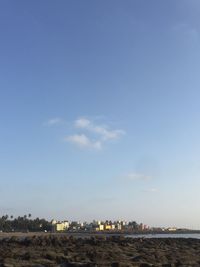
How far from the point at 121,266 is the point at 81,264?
263 cm

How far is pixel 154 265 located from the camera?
1261 inches

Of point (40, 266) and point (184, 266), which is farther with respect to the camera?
point (184, 266)

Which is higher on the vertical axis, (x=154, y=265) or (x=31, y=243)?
(x=31, y=243)

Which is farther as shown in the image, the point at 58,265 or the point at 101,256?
the point at 101,256

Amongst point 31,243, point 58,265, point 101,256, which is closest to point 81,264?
point 58,265

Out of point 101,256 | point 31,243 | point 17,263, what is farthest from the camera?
point 31,243

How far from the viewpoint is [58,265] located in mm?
30828

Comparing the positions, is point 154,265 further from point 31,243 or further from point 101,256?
point 31,243

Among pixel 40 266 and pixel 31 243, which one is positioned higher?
pixel 31 243

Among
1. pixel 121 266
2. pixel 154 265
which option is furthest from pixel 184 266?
pixel 121 266

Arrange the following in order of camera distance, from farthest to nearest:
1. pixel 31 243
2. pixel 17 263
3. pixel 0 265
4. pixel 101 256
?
1. pixel 31 243
2. pixel 101 256
3. pixel 17 263
4. pixel 0 265

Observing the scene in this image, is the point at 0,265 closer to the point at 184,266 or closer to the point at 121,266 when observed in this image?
the point at 121,266

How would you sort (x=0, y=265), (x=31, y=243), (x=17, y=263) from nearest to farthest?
1. (x=0, y=265)
2. (x=17, y=263)
3. (x=31, y=243)

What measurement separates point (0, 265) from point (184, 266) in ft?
40.7
